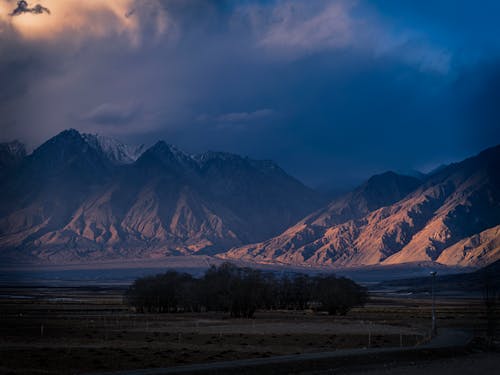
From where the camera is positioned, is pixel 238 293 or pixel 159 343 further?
pixel 238 293

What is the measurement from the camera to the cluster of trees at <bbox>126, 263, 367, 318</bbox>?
11575 cm

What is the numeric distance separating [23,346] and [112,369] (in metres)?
17.5

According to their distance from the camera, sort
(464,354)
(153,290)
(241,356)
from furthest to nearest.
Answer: (153,290) < (464,354) < (241,356)

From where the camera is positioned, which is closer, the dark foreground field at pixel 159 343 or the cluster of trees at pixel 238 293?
the dark foreground field at pixel 159 343

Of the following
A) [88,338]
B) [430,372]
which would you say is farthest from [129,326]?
[430,372]

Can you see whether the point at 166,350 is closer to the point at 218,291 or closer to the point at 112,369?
the point at 112,369

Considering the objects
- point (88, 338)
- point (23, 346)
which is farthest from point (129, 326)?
point (23, 346)

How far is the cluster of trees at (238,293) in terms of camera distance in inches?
4557

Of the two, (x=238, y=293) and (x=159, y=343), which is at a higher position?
(x=238, y=293)

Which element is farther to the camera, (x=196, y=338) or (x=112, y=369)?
(x=196, y=338)

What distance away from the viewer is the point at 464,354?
5019 cm

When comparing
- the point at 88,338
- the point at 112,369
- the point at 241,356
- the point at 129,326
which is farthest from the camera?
the point at 129,326

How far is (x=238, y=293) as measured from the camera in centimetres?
11438

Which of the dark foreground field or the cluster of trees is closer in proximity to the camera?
the dark foreground field
